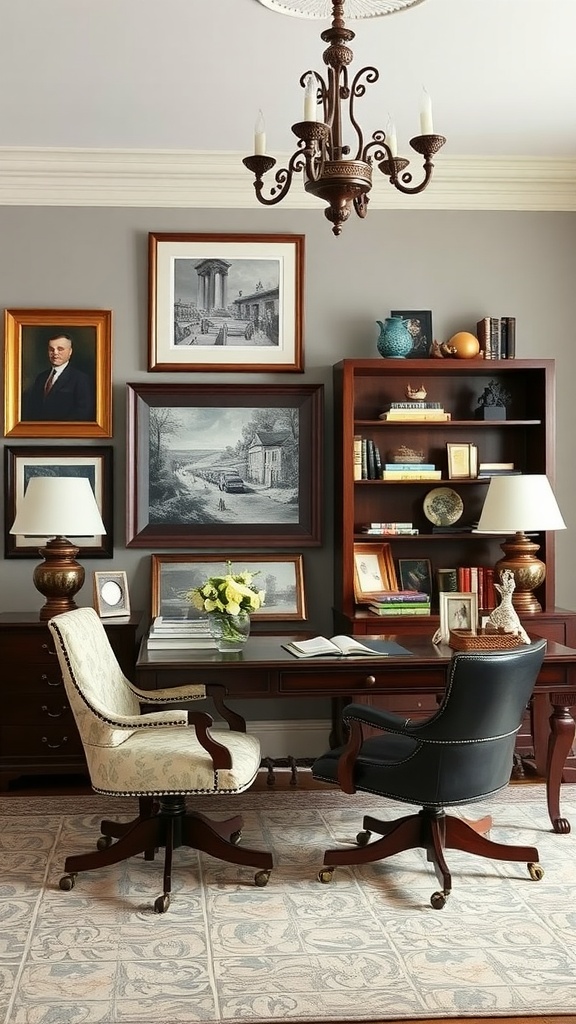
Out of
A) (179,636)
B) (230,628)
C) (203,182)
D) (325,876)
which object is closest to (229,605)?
(230,628)

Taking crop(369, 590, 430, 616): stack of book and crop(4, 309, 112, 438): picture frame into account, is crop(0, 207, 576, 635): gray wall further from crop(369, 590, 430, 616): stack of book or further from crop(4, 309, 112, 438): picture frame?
crop(369, 590, 430, 616): stack of book

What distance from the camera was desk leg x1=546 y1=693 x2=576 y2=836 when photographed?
4188mm

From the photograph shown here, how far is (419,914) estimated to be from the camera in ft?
11.2

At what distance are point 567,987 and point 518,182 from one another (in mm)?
4065

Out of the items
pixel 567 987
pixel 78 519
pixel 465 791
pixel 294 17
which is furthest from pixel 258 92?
pixel 567 987

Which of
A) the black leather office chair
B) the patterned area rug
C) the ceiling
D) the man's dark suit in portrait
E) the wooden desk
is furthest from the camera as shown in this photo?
the man's dark suit in portrait

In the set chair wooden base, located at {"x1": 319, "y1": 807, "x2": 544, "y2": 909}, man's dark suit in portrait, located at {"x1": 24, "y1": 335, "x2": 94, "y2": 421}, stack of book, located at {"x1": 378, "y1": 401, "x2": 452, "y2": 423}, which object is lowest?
chair wooden base, located at {"x1": 319, "y1": 807, "x2": 544, "y2": 909}

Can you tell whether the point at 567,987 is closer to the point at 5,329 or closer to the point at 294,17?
the point at 294,17

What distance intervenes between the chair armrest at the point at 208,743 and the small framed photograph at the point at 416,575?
83.3 inches

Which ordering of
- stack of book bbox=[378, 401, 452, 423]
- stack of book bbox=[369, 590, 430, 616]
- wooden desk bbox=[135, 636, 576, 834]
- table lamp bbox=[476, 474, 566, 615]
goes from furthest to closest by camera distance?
stack of book bbox=[378, 401, 452, 423] → stack of book bbox=[369, 590, 430, 616] → table lamp bbox=[476, 474, 566, 615] → wooden desk bbox=[135, 636, 576, 834]

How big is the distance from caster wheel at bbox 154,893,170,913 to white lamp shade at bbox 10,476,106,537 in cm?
186

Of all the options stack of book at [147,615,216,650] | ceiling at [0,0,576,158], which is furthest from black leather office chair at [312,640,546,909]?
ceiling at [0,0,576,158]

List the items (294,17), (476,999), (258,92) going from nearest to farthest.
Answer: (476,999)
(294,17)
(258,92)

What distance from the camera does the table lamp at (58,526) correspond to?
475cm
